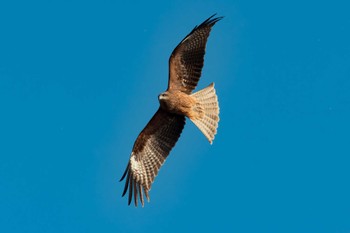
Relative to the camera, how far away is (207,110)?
15758 mm

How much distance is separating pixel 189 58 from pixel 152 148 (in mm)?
1885

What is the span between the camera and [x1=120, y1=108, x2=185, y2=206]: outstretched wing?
16047 millimetres

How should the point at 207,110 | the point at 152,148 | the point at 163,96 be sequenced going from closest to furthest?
the point at 163,96 → the point at 207,110 → the point at 152,148

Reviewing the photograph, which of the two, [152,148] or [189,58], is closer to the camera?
[189,58]

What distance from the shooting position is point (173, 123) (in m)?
16.2

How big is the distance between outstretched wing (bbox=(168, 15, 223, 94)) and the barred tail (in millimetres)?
289

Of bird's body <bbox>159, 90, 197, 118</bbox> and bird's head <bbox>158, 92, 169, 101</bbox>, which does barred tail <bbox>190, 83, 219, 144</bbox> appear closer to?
bird's body <bbox>159, 90, 197, 118</bbox>

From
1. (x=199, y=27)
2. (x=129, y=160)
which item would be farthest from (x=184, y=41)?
(x=129, y=160)

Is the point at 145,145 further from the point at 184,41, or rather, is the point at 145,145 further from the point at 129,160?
the point at 184,41

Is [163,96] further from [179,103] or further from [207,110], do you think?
[207,110]

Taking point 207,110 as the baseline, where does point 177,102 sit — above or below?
below

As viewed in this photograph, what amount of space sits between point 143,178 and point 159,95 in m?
1.64

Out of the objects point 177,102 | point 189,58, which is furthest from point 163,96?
point 189,58

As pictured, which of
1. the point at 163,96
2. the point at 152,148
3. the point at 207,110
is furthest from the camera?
the point at 152,148
